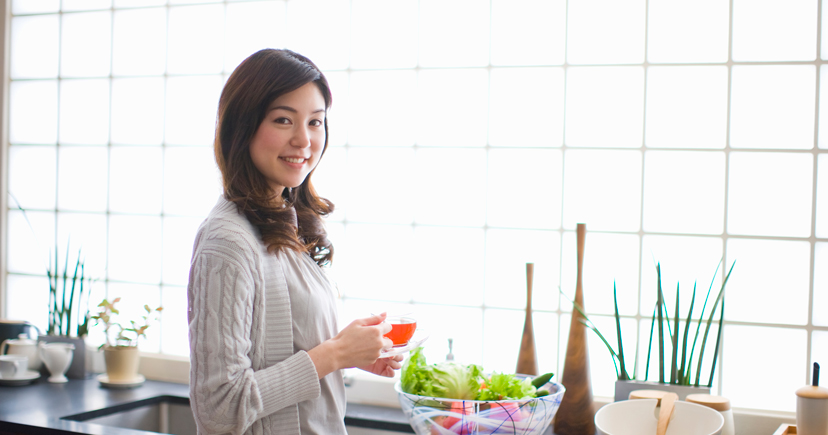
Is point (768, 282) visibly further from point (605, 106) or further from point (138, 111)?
point (138, 111)

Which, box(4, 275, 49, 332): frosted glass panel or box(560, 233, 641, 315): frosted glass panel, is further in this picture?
box(4, 275, 49, 332): frosted glass panel

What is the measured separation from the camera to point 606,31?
6.51 ft

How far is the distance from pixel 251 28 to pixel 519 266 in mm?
1223

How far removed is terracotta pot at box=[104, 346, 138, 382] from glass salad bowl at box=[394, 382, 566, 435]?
4.30ft

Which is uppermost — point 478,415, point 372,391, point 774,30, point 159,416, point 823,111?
point 774,30

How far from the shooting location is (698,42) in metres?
1.91

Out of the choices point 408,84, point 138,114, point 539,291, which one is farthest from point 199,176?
point 539,291

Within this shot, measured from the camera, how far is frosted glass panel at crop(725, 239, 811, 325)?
185 cm

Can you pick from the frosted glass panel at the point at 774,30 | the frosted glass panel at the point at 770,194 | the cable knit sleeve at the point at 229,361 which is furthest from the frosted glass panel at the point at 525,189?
the cable knit sleeve at the point at 229,361

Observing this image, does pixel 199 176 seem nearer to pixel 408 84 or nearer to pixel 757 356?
pixel 408 84

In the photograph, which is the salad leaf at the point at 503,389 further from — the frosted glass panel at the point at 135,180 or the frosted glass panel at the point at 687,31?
the frosted glass panel at the point at 135,180

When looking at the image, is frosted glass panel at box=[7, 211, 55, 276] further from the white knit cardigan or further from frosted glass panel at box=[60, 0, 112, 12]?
the white knit cardigan

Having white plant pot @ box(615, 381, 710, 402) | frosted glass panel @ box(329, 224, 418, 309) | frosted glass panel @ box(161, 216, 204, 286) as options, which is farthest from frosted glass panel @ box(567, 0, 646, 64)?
frosted glass panel @ box(161, 216, 204, 286)

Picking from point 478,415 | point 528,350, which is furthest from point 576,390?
point 478,415
